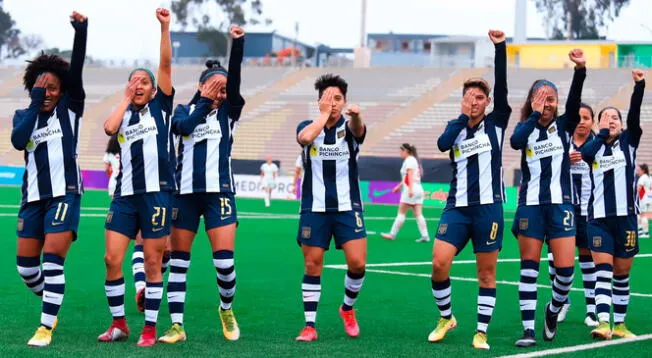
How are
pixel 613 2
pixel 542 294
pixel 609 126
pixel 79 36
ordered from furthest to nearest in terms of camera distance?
1. pixel 613 2
2. pixel 542 294
3. pixel 609 126
4. pixel 79 36

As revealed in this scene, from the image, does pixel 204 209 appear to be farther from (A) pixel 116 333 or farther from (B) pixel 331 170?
(A) pixel 116 333

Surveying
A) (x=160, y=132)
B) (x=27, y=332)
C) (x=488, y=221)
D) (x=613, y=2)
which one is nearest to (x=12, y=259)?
(x=27, y=332)

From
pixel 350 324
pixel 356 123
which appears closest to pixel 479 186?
pixel 356 123

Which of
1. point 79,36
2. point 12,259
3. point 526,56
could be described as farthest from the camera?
point 526,56

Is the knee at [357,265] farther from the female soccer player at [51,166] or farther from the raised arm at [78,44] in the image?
→ the raised arm at [78,44]

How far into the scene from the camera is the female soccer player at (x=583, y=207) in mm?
10766

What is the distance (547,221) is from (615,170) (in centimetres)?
107

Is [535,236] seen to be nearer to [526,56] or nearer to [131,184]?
[131,184]

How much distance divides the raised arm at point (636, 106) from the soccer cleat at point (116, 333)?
469 centimetres

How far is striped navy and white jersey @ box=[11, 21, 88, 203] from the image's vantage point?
8.78 meters

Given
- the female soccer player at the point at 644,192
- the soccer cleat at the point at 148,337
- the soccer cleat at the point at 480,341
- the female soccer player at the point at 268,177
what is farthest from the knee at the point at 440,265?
the female soccer player at the point at 268,177

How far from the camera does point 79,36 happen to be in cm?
877

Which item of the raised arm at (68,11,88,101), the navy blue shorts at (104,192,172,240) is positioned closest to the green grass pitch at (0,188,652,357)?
the navy blue shorts at (104,192,172,240)

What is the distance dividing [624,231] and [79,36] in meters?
4.97
